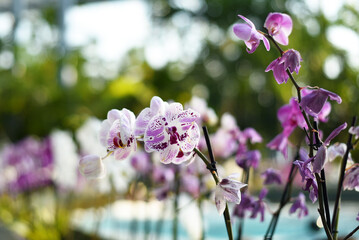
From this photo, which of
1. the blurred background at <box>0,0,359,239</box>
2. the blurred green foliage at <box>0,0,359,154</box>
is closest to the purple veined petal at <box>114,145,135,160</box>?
the blurred background at <box>0,0,359,239</box>

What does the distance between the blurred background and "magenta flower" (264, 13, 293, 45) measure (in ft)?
9.55

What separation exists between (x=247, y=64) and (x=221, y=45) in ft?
1.15

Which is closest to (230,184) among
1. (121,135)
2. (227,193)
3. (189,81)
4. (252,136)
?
(227,193)

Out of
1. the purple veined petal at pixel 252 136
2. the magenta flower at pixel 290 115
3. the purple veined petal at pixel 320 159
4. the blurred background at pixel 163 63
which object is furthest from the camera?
the blurred background at pixel 163 63

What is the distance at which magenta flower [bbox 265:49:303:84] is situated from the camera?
15.9 inches

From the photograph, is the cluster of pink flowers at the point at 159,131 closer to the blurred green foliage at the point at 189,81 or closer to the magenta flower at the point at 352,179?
the magenta flower at the point at 352,179

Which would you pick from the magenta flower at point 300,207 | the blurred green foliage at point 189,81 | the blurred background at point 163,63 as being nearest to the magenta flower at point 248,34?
the magenta flower at point 300,207

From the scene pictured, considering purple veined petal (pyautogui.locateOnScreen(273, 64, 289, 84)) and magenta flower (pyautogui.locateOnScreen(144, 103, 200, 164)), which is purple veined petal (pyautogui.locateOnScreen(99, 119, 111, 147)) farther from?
purple veined petal (pyautogui.locateOnScreen(273, 64, 289, 84))

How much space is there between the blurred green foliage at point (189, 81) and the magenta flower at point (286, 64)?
3248mm

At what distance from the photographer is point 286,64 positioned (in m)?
0.41

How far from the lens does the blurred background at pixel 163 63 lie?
152 inches

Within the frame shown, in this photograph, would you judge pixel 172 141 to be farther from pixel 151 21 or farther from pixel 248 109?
pixel 151 21

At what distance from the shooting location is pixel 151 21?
5.30 m

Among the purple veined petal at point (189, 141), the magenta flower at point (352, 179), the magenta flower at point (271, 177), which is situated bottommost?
the magenta flower at point (271, 177)
